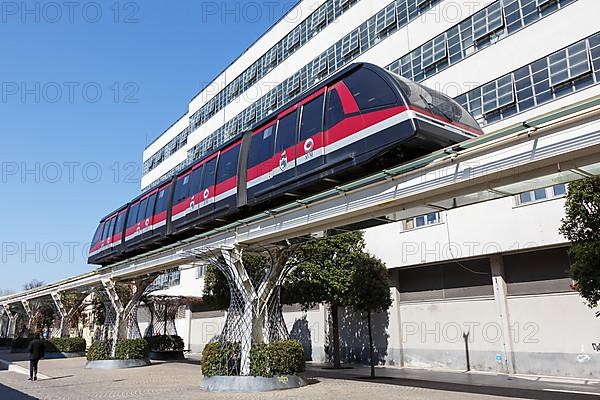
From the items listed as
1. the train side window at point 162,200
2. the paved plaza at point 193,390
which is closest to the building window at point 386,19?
the train side window at point 162,200

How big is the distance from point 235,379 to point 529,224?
10.3m

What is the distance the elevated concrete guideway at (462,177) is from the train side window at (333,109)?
1399 mm

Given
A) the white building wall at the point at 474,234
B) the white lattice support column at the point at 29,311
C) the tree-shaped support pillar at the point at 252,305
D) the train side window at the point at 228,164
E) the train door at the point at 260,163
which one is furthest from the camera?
the white lattice support column at the point at 29,311

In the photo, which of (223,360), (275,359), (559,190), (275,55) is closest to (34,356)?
(223,360)

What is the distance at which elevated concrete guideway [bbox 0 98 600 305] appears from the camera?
6844mm

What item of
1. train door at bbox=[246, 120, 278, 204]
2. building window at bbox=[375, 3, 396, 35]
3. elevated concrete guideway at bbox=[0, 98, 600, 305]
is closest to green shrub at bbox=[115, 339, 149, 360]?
elevated concrete guideway at bbox=[0, 98, 600, 305]

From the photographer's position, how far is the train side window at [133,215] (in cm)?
1990

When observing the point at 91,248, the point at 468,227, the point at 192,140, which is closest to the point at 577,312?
the point at 468,227

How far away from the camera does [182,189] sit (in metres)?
16.4

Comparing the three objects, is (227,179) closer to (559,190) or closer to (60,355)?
(559,190)

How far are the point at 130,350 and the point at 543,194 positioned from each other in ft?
55.9

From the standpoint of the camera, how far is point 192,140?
128 ft

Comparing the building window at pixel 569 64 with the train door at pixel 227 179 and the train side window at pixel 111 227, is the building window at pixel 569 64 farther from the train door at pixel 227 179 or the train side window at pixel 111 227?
the train side window at pixel 111 227

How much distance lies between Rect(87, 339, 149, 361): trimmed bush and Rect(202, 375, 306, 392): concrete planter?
380 inches
